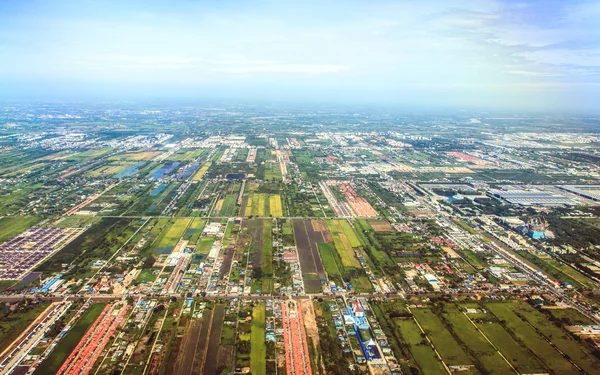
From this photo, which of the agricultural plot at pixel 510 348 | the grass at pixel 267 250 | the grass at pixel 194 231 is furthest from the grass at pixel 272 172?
the agricultural plot at pixel 510 348

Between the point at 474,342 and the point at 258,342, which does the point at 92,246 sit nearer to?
the point at 258,342

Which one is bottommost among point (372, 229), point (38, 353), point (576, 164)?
point (38, 353)

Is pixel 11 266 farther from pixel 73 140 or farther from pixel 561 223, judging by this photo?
pixel 73 140

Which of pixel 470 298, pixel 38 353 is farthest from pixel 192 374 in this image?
pixel 470 298

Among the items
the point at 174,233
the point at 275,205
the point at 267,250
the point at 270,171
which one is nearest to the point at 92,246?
the point at 174,233

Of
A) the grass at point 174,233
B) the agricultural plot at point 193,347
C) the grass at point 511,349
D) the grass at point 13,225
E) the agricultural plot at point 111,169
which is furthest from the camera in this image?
the agricultural plot at point 111,169

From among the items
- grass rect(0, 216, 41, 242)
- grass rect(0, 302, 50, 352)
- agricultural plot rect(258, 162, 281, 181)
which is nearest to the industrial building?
agricultural plot rect(258, 162, 281, 181)

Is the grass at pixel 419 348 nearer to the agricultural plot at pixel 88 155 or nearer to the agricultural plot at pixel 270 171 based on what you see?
the agricultural plot at pixel 270 171
